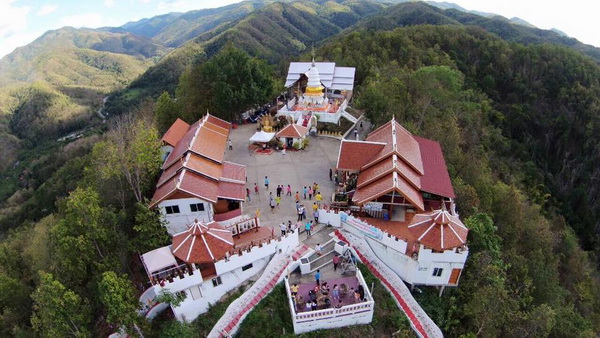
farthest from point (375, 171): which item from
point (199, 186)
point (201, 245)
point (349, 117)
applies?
point (349, 117)

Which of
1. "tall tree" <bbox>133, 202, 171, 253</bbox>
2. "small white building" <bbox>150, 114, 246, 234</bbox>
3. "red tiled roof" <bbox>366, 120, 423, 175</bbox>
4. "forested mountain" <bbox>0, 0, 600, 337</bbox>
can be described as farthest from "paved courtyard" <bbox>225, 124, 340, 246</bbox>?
"forested mountain" <bbox>0, 0, 600, 337</bbox>

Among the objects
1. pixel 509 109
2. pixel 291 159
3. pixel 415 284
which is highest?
pixel 291 159

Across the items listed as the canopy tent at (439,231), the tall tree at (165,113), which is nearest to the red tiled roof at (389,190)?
the canopy tent at (439,231)

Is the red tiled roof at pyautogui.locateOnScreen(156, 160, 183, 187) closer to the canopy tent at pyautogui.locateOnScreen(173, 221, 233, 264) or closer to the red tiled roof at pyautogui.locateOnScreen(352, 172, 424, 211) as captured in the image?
the canopy tent at pyautogui.locateOnScreen(173, 221, 233, 264)

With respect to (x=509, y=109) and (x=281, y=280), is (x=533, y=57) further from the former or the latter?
(x=281, y=280)

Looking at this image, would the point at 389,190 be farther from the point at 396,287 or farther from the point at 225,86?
the point at 225,86

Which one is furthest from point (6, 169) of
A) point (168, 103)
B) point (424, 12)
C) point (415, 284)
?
point (424, 12)
